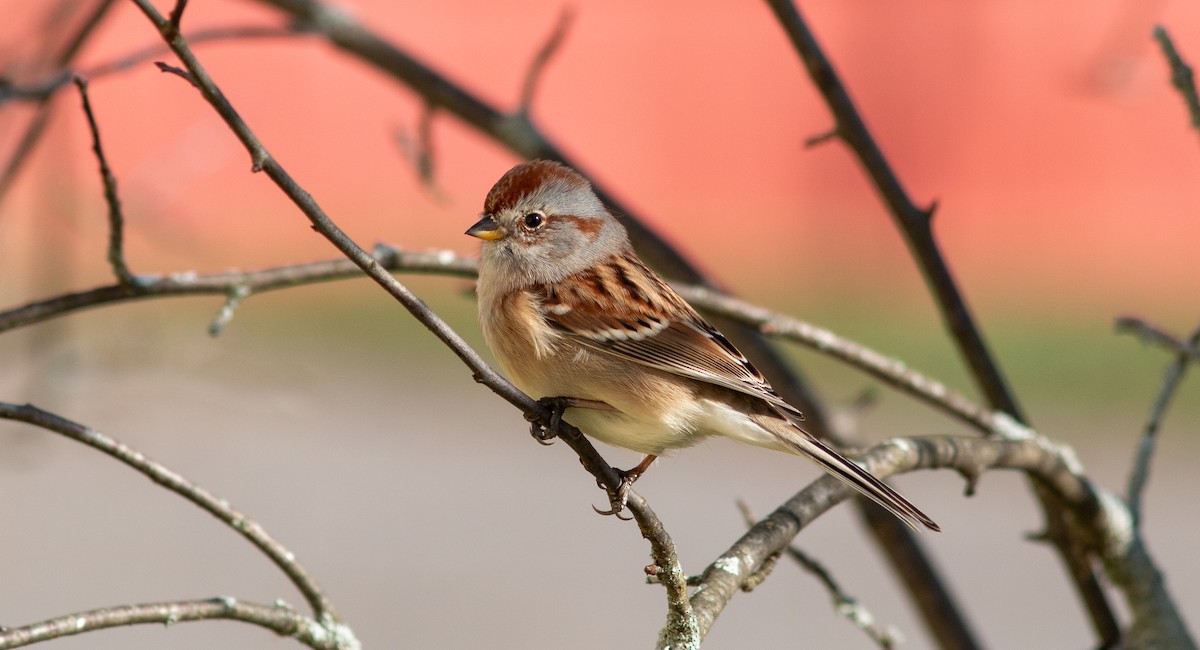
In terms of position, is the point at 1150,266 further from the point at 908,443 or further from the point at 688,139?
the point at 908,443

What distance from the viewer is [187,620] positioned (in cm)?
208

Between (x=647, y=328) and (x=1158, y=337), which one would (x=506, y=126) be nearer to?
(x=647, y=328)

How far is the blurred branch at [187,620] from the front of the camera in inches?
71.9

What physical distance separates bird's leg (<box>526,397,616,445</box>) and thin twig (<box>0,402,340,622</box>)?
0.49 m

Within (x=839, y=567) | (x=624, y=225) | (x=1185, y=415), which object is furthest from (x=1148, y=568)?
(x=1185, y=415)

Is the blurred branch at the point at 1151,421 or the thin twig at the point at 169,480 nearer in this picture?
the thin twig at the point at 169,480

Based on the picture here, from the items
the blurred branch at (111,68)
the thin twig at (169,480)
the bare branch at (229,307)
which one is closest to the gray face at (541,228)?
the bare branch at (229,307)

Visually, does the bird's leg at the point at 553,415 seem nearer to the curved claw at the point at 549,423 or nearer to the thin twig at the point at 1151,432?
the curved claw at the point at 549,423

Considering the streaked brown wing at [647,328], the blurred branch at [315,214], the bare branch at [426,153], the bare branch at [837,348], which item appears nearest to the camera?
the blurred branch at [315,214]

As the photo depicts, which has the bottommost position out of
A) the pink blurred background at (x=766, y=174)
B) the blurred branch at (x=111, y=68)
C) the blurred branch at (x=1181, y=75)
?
the blurred branch at (x=1181, y=75)

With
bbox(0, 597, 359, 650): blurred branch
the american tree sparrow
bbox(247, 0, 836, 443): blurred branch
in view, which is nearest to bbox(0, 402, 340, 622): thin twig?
bbox(0, 597, 359, 650): blurred branch

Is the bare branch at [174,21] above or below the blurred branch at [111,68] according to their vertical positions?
below

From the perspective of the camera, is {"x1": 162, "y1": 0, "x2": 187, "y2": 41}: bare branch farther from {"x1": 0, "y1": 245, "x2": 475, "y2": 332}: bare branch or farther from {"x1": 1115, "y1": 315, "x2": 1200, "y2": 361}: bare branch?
{"x1": 1115, "y1": 315, "x2": 1200, "y2": 361}: bare branch

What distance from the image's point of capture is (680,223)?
16094 millimetres
